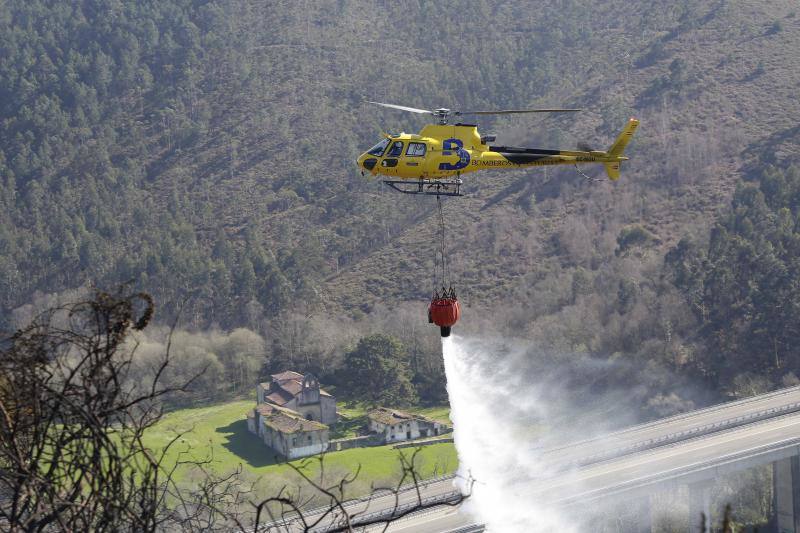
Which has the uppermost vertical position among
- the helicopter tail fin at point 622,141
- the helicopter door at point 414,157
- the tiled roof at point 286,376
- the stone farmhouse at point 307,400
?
the tiled roof at point 286,376

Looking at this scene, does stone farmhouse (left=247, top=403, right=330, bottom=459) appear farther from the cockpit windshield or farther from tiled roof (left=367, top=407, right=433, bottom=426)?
the cockpit windshield

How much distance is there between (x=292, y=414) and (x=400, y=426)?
8.34 meters

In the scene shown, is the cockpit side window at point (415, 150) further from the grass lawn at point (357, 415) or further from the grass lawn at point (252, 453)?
the grass lawn at point (357, 415)

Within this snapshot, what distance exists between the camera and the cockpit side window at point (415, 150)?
137 ft

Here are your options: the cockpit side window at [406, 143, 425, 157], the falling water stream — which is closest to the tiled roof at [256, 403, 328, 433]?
the falling water stream

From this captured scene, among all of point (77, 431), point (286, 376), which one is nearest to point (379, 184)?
point (286, 376)

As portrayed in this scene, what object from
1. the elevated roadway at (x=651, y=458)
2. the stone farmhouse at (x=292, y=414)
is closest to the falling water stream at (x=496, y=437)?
the elevated roadway at (x=651, y=458)

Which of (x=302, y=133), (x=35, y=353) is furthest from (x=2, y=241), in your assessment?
(x=35, y=353)

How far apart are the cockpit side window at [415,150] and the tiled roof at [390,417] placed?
4934cm

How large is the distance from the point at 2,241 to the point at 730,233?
247 feet

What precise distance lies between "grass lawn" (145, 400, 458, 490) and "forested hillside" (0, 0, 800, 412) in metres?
15.3

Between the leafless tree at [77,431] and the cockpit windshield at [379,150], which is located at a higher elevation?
the cockpit windshield at [379,150]

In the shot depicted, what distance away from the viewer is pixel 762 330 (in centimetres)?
9869

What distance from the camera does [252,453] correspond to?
87.2 m
